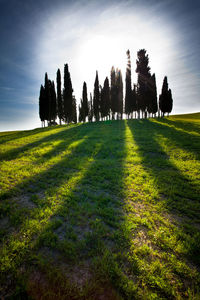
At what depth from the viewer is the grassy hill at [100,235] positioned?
1808mm

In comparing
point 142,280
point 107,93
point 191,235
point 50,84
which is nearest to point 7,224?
point 142,280

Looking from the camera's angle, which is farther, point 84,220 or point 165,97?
point 165,97

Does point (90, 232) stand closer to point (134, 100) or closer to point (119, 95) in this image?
point (134, 100)

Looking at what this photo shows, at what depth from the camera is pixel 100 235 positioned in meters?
2.62

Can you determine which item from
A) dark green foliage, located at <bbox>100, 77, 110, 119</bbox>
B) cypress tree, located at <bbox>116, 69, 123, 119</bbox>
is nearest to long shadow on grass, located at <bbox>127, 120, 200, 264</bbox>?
dark green foliage, located at <bbox>100, 77, 110, 119</bbox>

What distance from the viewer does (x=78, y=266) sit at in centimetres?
203

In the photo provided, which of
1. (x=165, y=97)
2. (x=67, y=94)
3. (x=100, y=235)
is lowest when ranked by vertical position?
(x=100, y=235)

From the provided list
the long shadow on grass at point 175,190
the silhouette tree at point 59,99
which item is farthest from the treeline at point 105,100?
the long shadow on grass at point 175,190

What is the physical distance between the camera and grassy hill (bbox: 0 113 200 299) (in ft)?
5.93

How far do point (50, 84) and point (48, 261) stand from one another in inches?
1790

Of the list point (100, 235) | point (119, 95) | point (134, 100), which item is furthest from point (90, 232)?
point (119, 95)

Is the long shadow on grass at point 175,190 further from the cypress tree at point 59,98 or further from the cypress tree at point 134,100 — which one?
the cypress tree at point 59,98

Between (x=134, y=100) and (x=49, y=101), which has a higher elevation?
(x=49, y=101)

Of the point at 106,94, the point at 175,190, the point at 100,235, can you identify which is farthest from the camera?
the point at 106,94
